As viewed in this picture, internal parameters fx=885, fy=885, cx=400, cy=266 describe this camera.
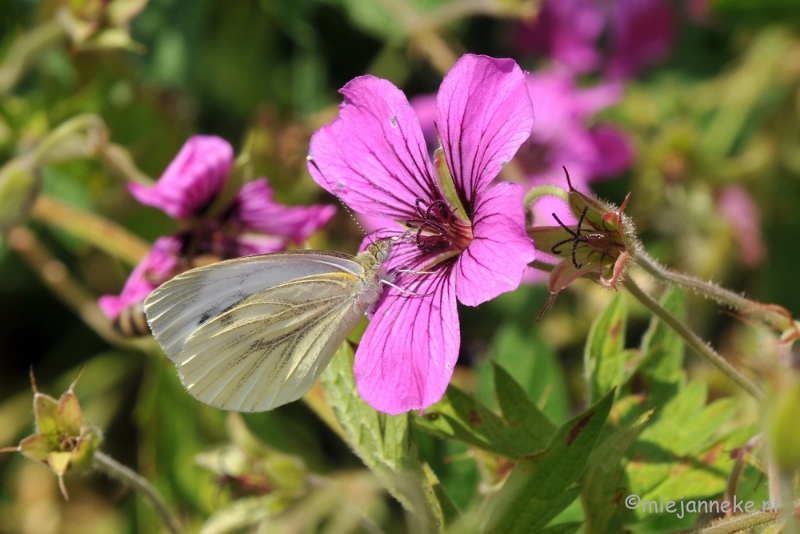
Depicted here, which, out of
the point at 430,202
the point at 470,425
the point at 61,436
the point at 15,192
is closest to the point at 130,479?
the point at 61,436

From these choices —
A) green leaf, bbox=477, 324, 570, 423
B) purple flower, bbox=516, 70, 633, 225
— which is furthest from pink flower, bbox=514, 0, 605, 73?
green leaf, bbox=477, 324, 570, 423

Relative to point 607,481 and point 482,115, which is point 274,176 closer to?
point 482,115

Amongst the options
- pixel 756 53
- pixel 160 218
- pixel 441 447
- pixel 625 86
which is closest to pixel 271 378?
pixel 441 447

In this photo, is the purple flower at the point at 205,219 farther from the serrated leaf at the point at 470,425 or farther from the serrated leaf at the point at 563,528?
the serrated leaf at the point at 563,528

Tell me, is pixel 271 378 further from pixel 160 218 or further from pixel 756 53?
pixel 756 53

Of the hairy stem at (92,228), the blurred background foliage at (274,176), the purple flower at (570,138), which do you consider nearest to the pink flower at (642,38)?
the blurred background foliage at (274,176)

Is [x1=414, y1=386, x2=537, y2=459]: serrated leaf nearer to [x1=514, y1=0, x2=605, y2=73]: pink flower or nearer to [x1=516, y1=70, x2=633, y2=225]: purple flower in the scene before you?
[x1=516, y1=70, x2=633, y2=225]: purple flower
